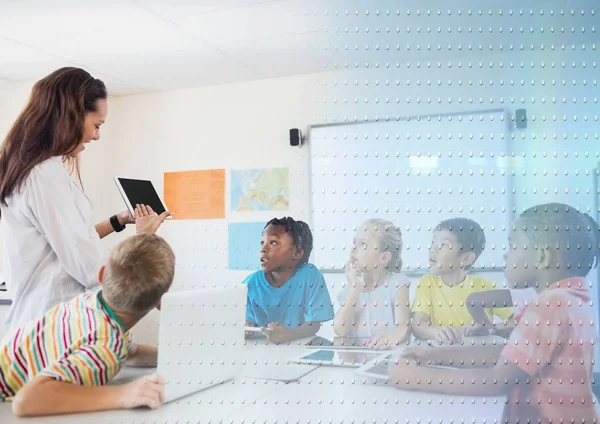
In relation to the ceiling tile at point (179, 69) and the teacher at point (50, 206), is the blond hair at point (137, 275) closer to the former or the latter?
the teacher at point (50, 206)

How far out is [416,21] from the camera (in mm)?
609

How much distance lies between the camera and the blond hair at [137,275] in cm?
62

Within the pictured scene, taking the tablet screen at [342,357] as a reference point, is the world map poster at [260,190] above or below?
above

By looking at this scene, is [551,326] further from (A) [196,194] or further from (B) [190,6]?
(B) [190,6]

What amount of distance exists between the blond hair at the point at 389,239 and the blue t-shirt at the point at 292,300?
3.5 inches

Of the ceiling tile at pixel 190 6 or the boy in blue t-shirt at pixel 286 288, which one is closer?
the boy in blue t-shirt at pixel 286 288

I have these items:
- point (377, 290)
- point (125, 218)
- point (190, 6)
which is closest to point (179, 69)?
point (190, 6)

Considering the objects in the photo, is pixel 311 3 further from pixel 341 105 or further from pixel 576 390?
pixel 576 390

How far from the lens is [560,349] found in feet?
1.84

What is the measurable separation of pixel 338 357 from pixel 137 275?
0.28 m

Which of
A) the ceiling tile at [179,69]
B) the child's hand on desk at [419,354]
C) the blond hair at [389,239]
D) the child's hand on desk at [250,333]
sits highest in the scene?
the ceiling tile at [179,69]

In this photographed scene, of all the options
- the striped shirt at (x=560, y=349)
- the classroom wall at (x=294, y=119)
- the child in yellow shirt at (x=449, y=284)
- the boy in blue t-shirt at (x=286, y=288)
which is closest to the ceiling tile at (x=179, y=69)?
the classroom wall at (x=294, y=119)

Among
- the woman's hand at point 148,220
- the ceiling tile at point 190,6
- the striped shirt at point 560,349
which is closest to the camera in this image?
the striped shirt at point 560,349

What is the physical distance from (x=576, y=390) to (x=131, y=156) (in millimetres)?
664
